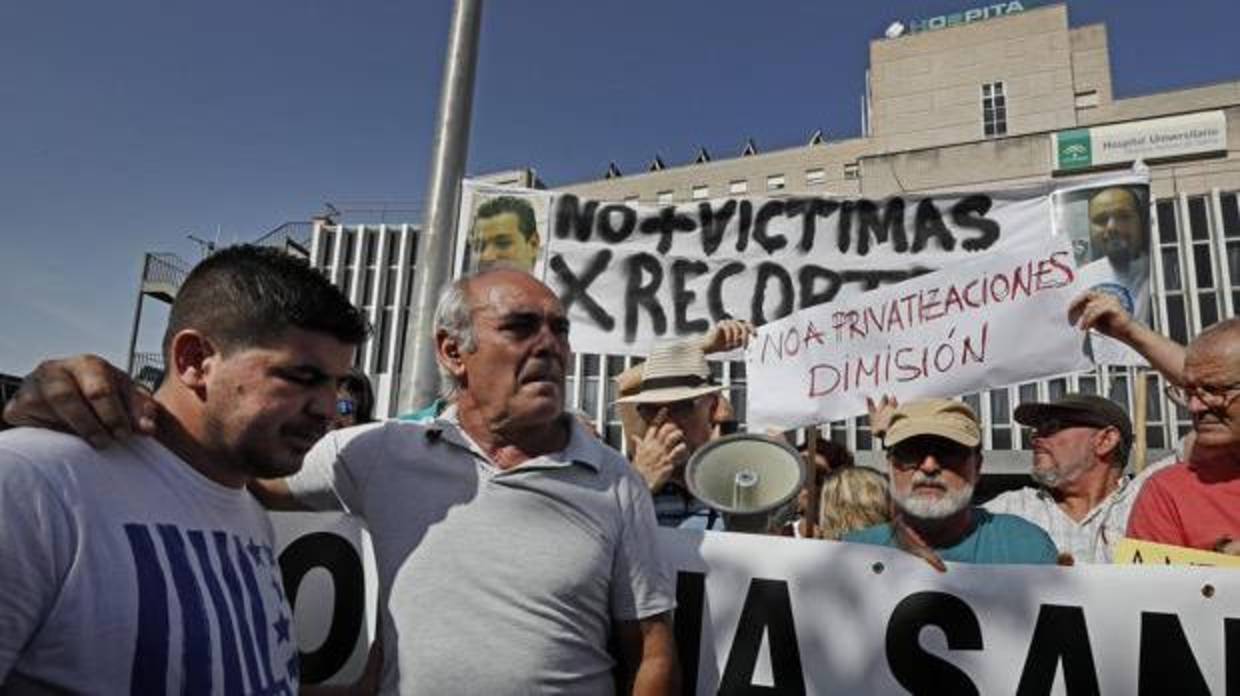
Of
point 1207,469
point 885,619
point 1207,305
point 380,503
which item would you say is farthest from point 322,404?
point 1207,305

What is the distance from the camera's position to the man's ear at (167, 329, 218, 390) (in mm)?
1513

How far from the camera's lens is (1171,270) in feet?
129

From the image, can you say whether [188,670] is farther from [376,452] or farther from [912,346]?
[912,346]

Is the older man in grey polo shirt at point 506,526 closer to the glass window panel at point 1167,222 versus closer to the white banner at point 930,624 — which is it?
the white banner at point 930,624

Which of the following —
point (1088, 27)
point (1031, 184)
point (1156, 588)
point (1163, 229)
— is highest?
point (1088, 27)

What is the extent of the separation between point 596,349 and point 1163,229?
43.8 m

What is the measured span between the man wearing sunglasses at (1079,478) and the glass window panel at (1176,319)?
41.2 metres

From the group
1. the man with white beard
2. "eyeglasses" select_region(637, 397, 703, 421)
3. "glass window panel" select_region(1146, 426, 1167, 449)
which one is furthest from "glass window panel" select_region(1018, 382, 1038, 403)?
"eyeglasses" select_region(637, 397, 703, 421)

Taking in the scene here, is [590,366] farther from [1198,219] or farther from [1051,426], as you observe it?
Result: [1051,426]

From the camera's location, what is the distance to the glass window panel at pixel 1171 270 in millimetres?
39000

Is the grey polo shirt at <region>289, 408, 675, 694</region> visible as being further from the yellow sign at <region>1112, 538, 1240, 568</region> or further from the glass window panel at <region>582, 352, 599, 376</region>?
the glass window panel at <region>582, 352, 599, 376</region>

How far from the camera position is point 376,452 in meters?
1.98

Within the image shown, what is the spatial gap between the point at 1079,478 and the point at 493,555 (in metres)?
2.86

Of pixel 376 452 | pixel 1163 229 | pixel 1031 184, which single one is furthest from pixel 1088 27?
pixel 376 452
